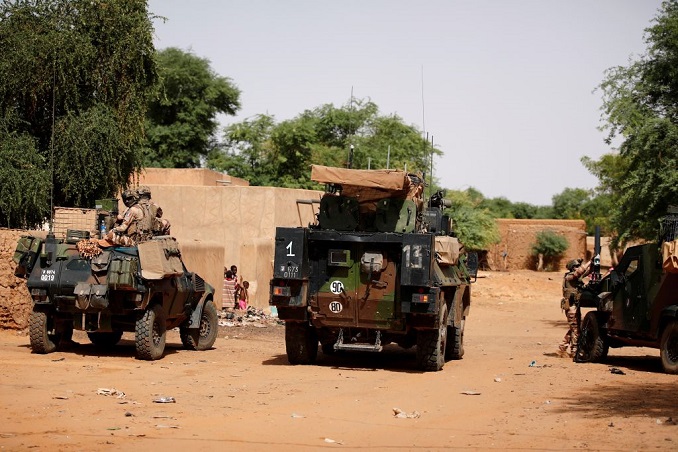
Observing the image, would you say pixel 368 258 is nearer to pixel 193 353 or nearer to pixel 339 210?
pixel 339 210

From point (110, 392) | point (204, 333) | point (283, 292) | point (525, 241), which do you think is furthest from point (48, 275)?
point (525, 241)

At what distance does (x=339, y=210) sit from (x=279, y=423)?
6.12 m

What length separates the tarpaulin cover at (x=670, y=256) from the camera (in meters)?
14.3

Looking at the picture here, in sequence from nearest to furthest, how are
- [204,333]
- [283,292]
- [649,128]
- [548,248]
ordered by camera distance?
[283,292], [204,333], [649,128], [548,248]

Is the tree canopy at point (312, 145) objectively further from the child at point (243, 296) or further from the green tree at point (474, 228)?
the child at point (243, 296)

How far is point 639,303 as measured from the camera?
16.0m

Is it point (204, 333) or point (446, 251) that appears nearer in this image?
point (446, 251)

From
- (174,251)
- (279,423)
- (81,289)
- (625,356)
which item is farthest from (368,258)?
(625,356)

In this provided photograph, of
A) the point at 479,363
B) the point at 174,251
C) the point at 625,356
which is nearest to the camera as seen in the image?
the point at 174,251

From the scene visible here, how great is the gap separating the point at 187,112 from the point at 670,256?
150 feet

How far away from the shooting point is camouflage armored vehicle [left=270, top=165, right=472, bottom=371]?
14547 mm

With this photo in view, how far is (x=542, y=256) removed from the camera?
56500 millimetres

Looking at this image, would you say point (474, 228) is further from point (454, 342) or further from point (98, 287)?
point (98, 287)

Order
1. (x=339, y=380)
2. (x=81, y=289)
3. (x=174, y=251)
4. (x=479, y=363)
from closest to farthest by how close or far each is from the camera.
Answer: (x=339, y=380)
(x=81, y=289)
(x=174, y=251)
(x=479, y=363)
